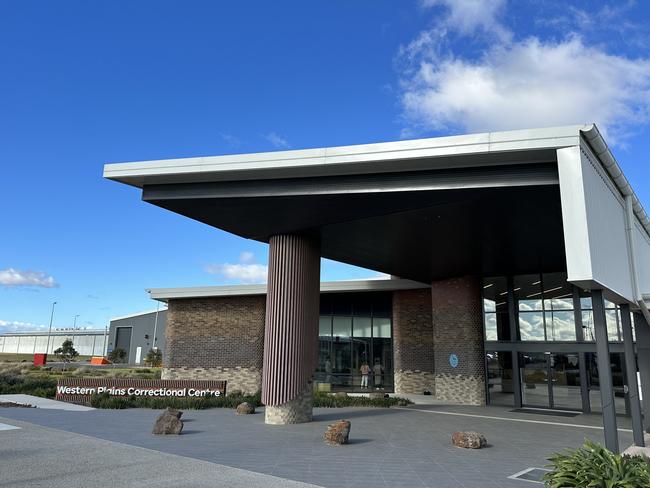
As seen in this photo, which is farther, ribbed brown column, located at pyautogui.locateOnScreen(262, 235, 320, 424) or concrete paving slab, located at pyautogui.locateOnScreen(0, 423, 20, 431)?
ribbed brown column, located at pyautogui.locateOnScreen(262, 235, 320, 424)

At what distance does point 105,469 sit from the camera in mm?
7918

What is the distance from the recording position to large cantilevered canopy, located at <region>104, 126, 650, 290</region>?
31.0 ft

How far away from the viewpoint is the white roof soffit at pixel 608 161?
8659 millimetres

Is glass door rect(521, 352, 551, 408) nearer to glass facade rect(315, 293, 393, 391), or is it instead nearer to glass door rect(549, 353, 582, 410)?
glass door rect(549, 353, 582, 410)

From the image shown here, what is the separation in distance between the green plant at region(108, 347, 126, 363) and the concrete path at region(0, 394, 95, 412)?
41.4 m

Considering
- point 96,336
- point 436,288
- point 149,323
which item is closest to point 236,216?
point 436,288

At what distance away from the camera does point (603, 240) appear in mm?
9047

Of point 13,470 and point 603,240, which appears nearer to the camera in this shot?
point 13,470

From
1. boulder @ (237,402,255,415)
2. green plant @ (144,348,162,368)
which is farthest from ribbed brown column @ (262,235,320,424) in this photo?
green plant @ (144,348,162,368)

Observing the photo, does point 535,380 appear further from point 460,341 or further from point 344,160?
point 344,160

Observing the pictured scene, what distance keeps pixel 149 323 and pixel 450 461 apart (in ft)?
195

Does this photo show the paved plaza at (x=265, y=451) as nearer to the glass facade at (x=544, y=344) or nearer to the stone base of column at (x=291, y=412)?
the stone base of column at (x=291, y=412)

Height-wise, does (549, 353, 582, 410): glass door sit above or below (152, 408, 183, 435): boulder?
above

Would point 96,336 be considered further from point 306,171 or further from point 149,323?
point 306,171
